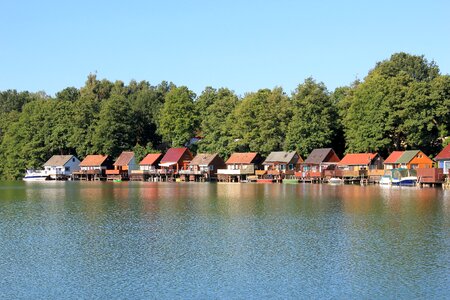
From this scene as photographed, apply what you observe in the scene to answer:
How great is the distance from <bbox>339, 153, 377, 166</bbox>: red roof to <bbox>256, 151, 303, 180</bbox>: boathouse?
8310 millimetres

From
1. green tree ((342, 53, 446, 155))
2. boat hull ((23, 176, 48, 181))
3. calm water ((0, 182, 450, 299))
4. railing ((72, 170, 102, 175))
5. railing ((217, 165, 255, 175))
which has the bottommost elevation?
calm water ((0, 182, 450, 299))

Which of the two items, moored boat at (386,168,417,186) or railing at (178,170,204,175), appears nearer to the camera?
moored boat at (386,168,417,186)

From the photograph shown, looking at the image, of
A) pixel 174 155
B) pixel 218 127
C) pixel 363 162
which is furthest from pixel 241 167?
pixel 363 162

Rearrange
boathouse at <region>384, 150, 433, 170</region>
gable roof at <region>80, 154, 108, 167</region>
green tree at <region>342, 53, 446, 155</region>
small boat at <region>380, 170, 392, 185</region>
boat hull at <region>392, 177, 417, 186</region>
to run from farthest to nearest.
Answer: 1. gable roof at <region>80, 154, 108, 167</region>
2. small boat at <region>380, 170, 392, 185</region>
3. green tree at <region>342, 53, 446, 155</region>
4. boathouse at <region>384, 150, 433, 170</region>
5. boat hull at <region>392, 177, 417, 186</region>

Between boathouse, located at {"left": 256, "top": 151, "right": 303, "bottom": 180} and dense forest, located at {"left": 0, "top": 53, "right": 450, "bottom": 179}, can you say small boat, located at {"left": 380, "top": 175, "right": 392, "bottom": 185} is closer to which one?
dense forest, located at {"left": 0, "top": 53, "right": 450, "bottom": 179}

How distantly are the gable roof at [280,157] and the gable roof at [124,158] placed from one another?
29.2 metres

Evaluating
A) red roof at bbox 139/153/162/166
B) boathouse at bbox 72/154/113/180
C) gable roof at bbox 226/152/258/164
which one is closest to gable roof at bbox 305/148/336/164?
gable roof at bbox 226/152/258/164

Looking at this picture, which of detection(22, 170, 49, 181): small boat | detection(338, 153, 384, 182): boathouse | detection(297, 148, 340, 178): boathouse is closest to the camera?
detection(338, 153, 384, 182): boathouse

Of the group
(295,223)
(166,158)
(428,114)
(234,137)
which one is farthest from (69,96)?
(295,223)

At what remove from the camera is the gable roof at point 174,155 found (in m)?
106

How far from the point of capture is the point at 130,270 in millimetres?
24422

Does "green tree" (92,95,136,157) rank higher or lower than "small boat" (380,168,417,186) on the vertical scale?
higher

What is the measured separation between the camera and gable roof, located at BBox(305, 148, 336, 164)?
85.1 m

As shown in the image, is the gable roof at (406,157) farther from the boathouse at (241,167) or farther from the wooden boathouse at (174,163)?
the wooden boathouse at (174,163)
